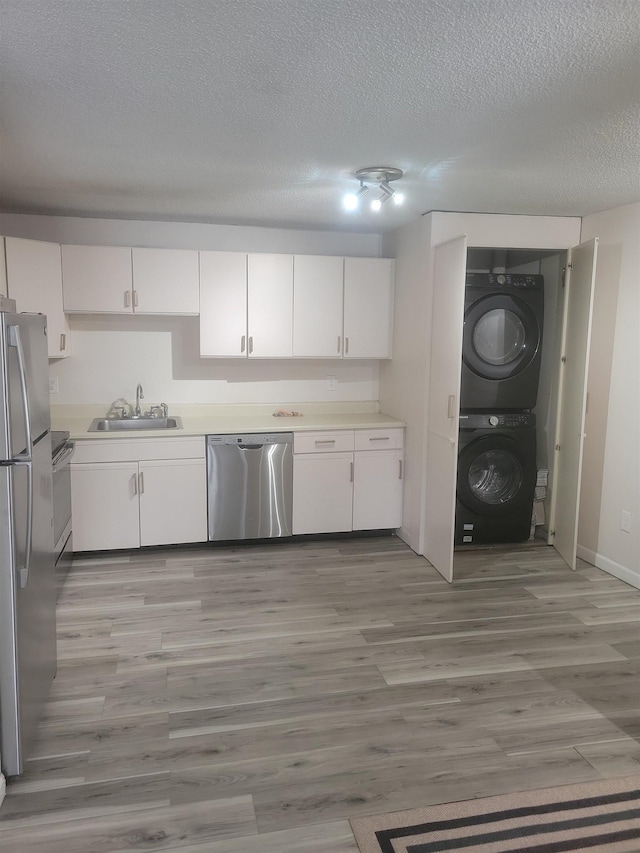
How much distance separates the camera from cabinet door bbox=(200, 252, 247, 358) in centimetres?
450

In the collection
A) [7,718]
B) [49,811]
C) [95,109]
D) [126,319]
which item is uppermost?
[95,109]

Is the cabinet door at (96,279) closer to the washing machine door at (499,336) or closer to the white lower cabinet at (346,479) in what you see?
the white lower cabinet at (346,479)

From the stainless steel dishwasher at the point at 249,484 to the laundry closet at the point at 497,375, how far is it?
0.93m

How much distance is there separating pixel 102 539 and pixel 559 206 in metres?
3.66

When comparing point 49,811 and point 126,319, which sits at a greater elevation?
point 126,319

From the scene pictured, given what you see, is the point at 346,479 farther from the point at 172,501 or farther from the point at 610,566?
the point at 610,566

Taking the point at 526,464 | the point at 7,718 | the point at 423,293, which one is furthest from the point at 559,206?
the point at 7,718

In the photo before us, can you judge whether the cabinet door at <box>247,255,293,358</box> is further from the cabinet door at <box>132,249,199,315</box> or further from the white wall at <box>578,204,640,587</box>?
the white wall at <box>578,204,640,587</box>

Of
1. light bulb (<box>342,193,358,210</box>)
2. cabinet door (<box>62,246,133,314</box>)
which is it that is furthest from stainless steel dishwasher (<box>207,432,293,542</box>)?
light bulb (<box>342,193,358,210</box>)

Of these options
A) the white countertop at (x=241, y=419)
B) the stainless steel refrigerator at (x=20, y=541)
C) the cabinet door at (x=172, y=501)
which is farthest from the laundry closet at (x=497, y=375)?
the stainless steel refrigerator at (x=20, y=541)

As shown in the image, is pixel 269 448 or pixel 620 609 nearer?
pixel 620 609

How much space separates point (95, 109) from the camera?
2361 mm

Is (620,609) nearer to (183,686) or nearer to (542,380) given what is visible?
(542,380)

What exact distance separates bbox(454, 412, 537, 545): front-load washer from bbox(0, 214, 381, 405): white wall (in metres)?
1.31
